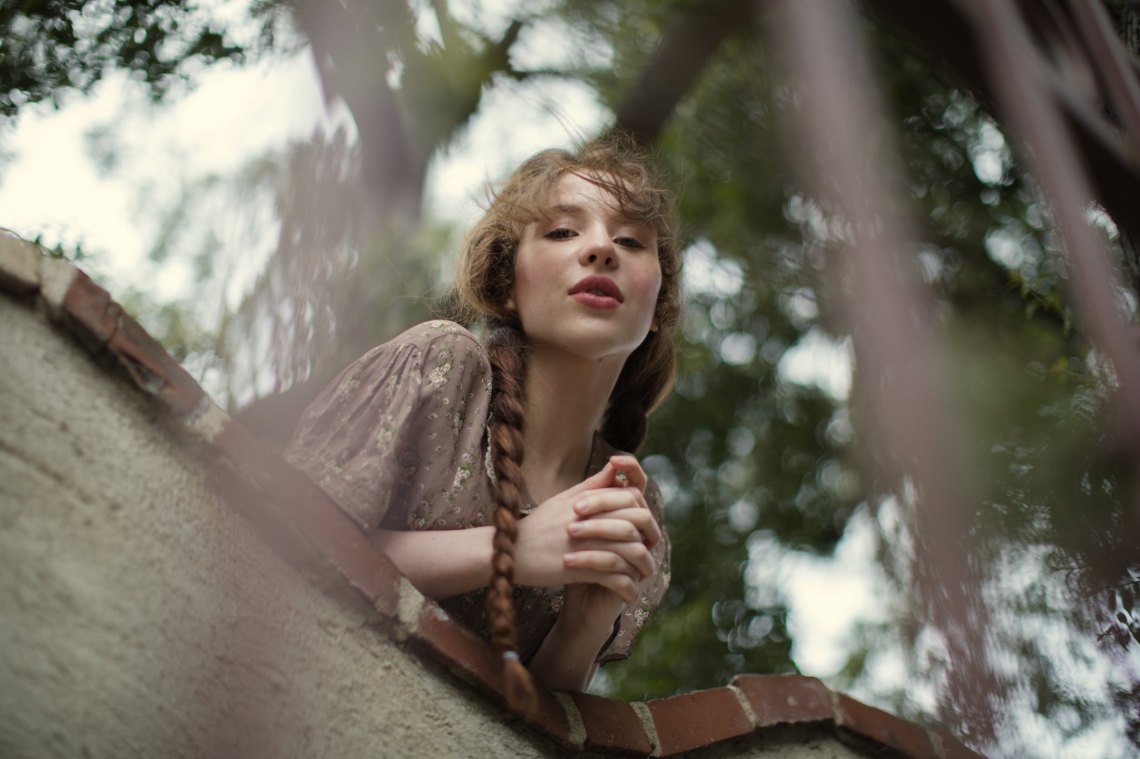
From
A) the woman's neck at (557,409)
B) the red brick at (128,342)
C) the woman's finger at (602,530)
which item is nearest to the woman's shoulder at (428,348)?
the woman's neck at (557,409)

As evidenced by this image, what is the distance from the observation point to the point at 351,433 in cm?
157

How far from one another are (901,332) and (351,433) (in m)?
1.11

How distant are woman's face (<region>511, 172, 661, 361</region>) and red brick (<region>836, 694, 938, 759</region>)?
0.75m

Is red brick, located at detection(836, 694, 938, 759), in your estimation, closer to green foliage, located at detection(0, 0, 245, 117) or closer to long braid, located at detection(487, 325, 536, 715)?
long braid, located at detection(487, 325, 536, 715)

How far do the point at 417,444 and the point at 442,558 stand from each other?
0.68 feet

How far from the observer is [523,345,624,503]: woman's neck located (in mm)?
1916

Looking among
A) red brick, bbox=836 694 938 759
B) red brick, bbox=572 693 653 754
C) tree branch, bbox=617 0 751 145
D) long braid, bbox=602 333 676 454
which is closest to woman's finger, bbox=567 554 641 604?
red brick, bbox=572 693 653 754

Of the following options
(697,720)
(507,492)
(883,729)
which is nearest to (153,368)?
(507,492)

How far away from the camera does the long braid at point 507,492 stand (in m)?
1.39

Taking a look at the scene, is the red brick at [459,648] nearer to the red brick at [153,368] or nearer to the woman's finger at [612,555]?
the woman's finger at [612,555]

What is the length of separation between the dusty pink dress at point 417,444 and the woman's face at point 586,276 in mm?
170

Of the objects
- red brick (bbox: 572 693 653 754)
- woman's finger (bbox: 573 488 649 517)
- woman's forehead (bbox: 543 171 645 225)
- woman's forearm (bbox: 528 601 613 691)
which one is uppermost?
woman's forehead (bbox: 543 171 645 225)

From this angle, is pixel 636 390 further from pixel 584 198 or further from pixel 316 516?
pixel 316 516

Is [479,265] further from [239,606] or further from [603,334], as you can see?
[239,606]
